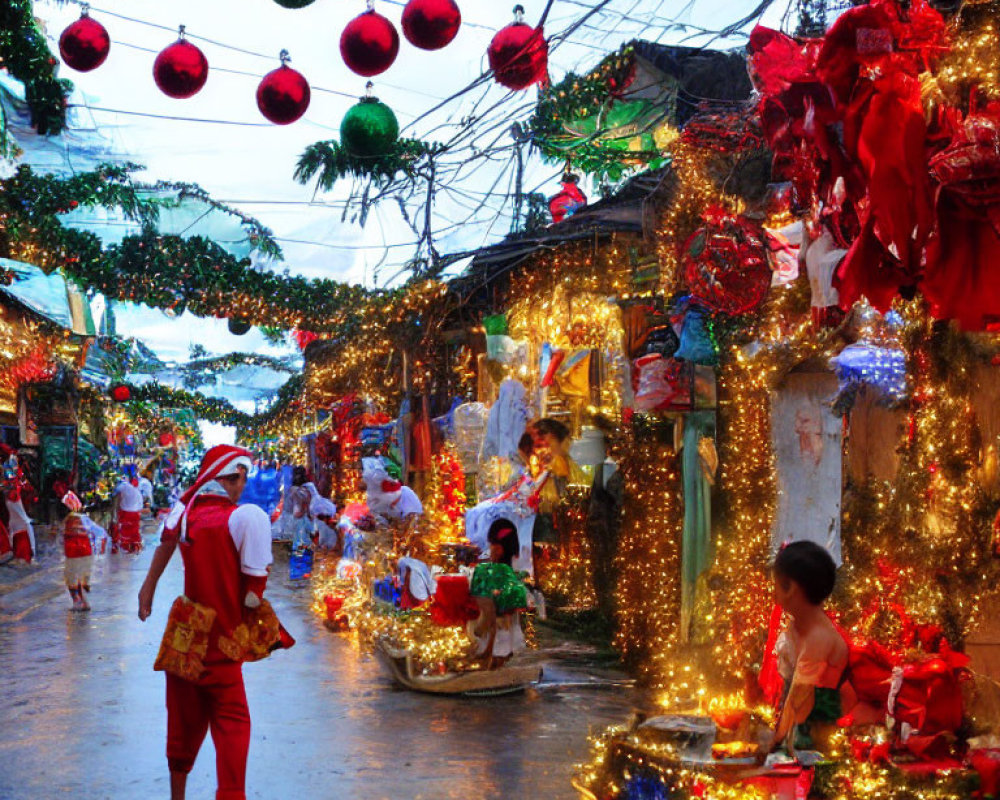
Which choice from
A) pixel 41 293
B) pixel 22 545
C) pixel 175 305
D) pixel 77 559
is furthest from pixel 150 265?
pixel 22 545

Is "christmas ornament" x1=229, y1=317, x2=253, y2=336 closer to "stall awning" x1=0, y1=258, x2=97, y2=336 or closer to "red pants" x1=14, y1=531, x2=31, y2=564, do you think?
"stall awning" x1=0, y1=258, x2=97, y2=336

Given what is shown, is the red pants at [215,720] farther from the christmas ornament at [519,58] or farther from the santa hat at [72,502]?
the santa hat at [72,502]

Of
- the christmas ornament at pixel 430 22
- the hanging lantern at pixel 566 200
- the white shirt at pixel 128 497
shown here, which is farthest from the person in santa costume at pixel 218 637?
the white shirt at pixel 128 497

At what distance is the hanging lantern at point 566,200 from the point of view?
49.6 ft

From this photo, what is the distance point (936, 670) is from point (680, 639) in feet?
14.0

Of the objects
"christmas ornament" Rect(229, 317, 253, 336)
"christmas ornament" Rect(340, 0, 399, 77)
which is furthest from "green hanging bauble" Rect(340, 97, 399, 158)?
"christmas ornament" Rect(229, 317, 253, 336)

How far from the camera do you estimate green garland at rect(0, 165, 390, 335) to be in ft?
46.1

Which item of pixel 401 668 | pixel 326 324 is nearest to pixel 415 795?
pixel 401 668

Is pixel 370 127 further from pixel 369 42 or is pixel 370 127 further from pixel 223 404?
pixel 223 404

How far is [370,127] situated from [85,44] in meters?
2.05

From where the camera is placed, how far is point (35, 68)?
12.2 meters

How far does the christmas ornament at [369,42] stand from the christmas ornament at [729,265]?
233 cm

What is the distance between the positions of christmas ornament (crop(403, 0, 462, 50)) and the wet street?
4456mm

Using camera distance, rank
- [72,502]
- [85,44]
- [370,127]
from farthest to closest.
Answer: [72,502], [370,127], [85,44]
